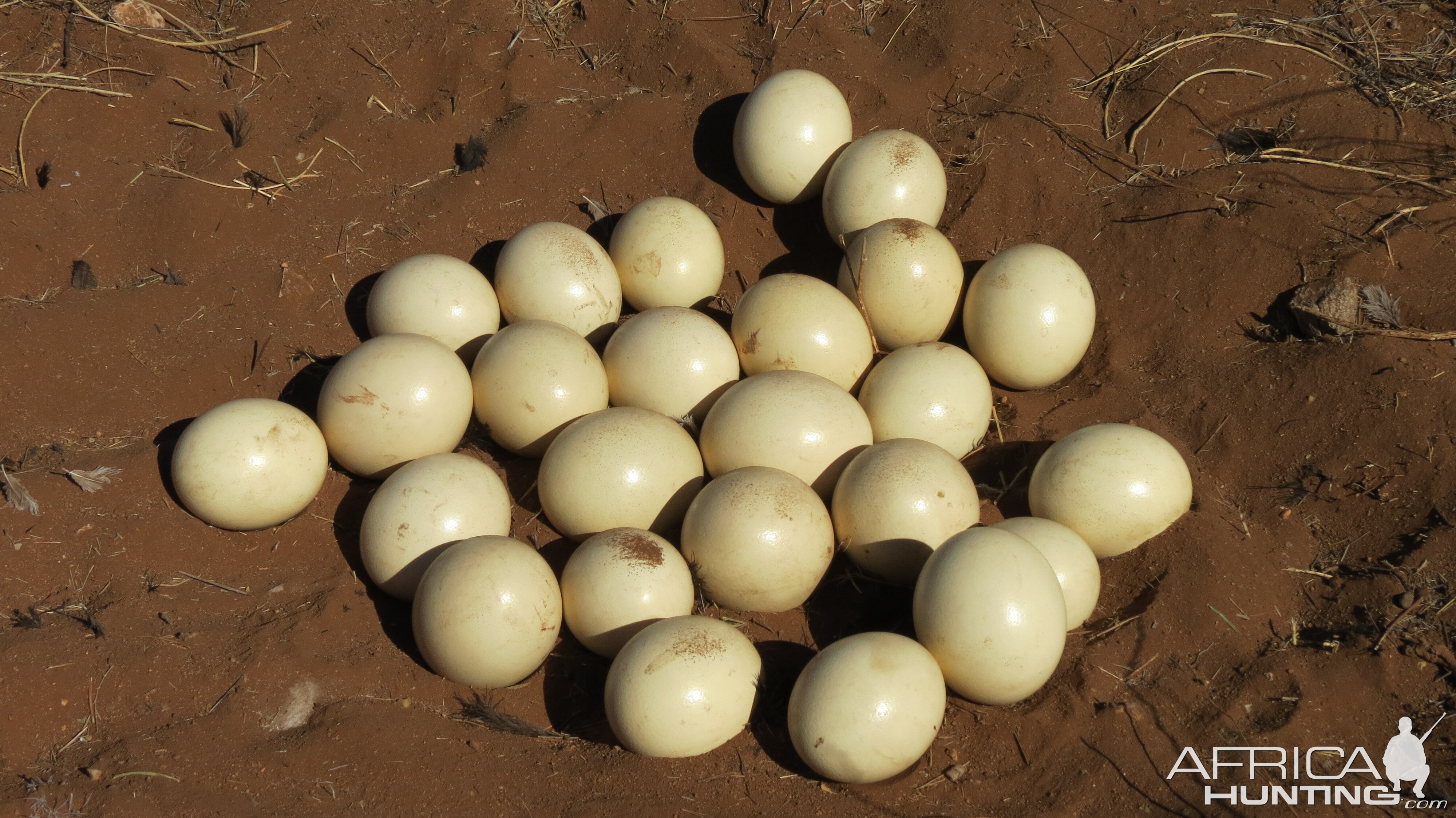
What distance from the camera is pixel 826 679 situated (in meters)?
3.11

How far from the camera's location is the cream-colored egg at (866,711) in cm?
304

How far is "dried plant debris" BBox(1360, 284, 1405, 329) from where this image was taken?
4184mm

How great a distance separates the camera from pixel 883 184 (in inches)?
185

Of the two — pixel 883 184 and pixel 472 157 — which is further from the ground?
pixel 883 184

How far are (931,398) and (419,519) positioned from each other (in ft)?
6.67

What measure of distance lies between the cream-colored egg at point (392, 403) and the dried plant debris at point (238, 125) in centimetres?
192

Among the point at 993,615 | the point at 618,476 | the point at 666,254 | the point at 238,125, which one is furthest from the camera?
the point at 238,125

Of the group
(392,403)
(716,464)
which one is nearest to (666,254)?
(716,464)

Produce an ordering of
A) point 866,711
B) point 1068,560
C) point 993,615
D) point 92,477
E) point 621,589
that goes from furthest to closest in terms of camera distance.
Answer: point 92,477, point 1068,560, point 621,589, point 993,615, point 866,711

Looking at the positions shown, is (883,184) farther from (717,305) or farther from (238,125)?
(238,125)

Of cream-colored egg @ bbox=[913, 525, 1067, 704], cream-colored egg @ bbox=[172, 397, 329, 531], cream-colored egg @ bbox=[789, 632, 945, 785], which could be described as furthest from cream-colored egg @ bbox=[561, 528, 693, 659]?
cream-colored egg @ bbox=[172, 397, 329, 531]

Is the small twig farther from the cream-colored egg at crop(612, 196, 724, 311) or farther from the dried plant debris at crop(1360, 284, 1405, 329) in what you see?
the dried plant debris at crop(1360, 284, 1405, 329)

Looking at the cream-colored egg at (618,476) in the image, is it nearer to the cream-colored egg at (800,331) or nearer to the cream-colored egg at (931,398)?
the cream-colored egg at (800,331)

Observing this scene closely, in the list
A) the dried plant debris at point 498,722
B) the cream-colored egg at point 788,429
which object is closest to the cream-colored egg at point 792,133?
the cream-colored egg at point 788,429
